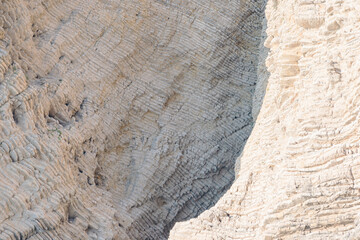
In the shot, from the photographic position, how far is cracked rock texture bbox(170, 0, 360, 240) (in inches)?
448

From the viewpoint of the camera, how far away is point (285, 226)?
1166 centimetres

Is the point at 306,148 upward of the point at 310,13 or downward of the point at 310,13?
downward

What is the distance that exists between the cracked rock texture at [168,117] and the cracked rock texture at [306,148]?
25 mm

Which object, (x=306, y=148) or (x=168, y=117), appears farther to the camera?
(x=168, y=117)

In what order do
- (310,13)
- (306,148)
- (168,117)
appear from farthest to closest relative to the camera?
(168,117) < (310,13) < (306,148)

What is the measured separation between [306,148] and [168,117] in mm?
6589

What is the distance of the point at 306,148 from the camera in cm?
1215

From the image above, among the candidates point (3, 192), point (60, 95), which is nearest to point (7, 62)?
point (60, 95)

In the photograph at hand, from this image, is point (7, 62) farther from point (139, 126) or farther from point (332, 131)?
point (332, 131)

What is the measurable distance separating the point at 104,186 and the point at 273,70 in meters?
4.41

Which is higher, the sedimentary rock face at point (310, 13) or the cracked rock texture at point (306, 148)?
the sedimentary rock face at point (310, 13)

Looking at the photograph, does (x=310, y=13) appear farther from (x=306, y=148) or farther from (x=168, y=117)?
(x=168, y=117)

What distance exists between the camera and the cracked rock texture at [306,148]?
11.4m

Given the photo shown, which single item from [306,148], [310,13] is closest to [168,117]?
[310,13]
